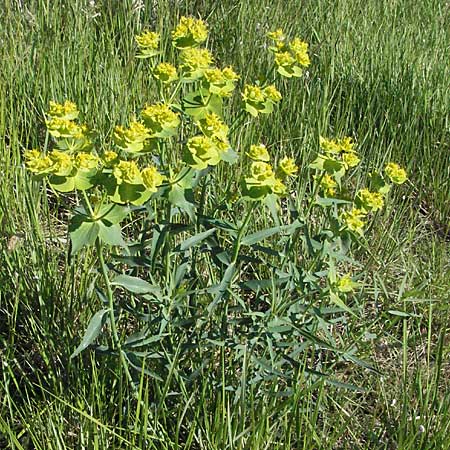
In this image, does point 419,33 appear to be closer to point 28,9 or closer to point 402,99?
point 402,99

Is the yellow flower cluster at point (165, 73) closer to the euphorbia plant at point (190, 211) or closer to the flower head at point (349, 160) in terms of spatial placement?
the euphorbia plant at point (190, 211)

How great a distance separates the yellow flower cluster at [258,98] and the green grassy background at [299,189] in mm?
461

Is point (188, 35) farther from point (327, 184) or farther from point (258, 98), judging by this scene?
point (327, 184)

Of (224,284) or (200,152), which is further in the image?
(224,284)

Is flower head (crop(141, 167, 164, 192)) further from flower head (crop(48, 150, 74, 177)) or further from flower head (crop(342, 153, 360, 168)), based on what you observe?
flower head (crop(342, 153, 360, 168))

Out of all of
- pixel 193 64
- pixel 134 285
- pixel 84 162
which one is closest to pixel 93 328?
pixel 134 285

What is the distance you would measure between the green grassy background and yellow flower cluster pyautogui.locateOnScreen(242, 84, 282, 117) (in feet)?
1.51

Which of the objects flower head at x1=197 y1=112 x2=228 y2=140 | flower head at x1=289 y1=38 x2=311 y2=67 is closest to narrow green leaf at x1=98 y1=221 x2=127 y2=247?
flower head at x1=197 y1=112 x2=228 y2=140

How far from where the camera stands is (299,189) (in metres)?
2.16

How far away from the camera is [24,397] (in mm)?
1705

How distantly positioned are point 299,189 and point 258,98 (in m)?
0.79

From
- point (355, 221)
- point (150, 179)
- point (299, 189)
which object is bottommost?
point (299, 189)

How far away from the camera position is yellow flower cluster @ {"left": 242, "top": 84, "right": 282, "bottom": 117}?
1.39 m

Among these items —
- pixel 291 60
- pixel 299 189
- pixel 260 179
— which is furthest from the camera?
pixel 299 189
